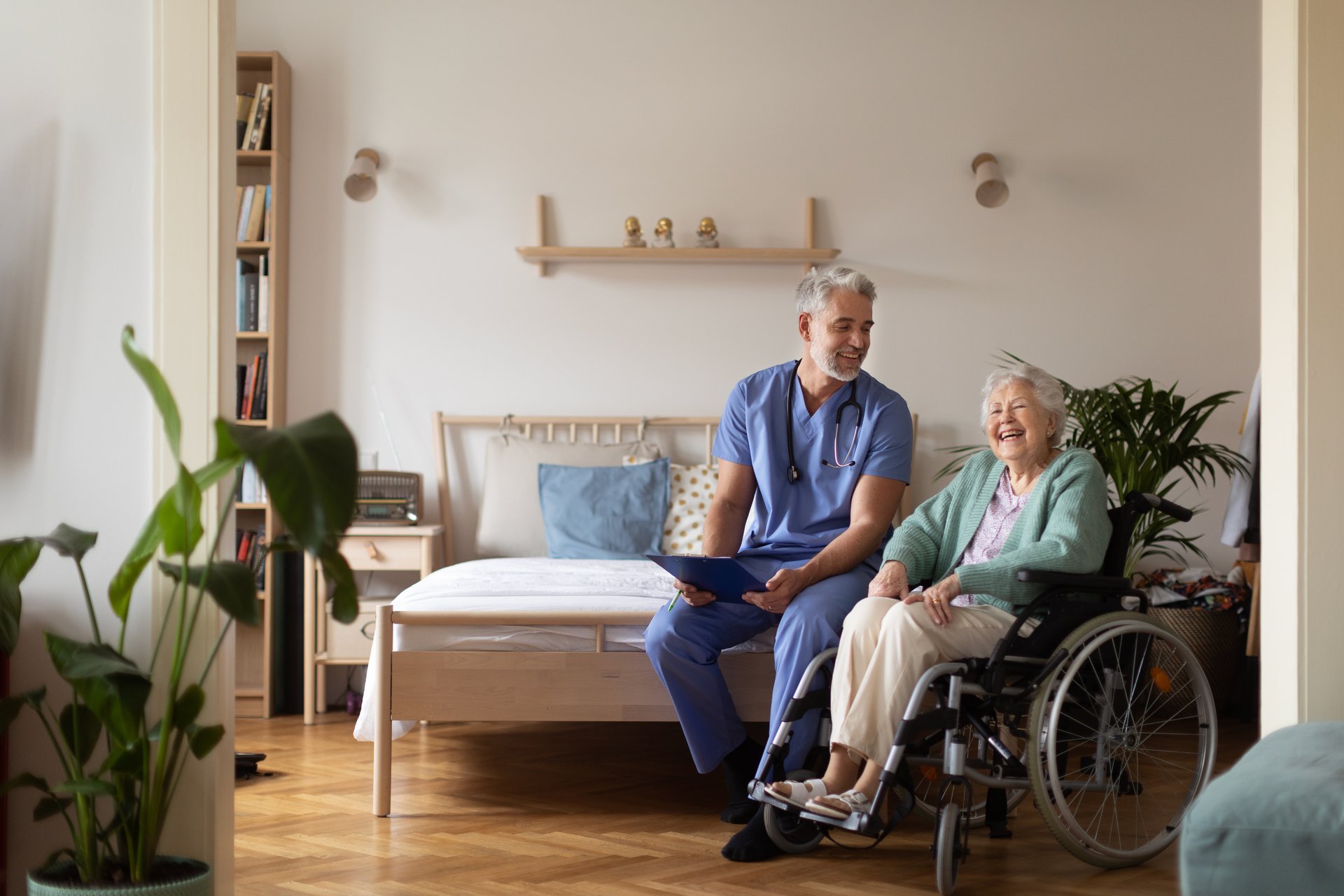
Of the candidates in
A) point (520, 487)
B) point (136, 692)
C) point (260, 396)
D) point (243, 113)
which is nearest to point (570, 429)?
point (520, 487)

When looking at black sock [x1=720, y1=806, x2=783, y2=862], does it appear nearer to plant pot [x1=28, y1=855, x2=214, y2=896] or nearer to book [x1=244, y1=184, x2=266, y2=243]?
plant pot [x1=28, y1=855, x2=214, y2=896]

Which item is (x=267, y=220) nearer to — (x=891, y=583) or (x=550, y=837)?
(x=550, y=837)

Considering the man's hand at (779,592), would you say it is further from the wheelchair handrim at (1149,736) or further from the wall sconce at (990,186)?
the wall sconce at (990,186)

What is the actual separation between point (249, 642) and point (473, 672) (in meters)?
1.78

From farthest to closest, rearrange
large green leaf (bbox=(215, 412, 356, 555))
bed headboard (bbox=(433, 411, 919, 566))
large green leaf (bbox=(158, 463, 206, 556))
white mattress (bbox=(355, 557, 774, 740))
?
bed headboard (bbox=(433, 411, 919, 566))
white mattress (bbox=(355, 557, 774, 740))
large green leaf (bbox=(158, 463, 206, 556))
large green leaf (bbox=(215, 412, 356, 555))

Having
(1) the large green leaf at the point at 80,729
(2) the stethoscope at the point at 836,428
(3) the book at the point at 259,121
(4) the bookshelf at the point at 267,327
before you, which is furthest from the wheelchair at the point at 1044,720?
(3) the book at the point at 259,121

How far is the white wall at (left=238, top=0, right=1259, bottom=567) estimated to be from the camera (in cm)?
445

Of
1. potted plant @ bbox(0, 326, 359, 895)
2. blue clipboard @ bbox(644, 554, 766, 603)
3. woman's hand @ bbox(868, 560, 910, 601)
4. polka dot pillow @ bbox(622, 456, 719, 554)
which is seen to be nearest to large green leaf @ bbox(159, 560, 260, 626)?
potted plant @ bbox(0, 326, 359, 895)

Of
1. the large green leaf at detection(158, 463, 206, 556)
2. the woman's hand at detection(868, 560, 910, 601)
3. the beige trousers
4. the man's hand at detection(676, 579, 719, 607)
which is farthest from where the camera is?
the man's hand at detection(676, 579, 719, 607)

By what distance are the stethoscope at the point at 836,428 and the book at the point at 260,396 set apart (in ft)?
7.04

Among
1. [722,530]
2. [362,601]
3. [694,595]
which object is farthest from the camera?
[362,601]

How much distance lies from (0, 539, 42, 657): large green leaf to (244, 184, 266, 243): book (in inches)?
106

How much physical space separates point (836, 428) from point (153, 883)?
1.78 m

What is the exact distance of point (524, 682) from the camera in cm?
279
